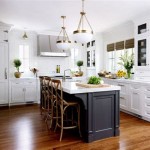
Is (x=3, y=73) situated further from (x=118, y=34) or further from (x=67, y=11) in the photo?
(x=118, y=34)

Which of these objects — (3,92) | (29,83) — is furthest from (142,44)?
(3,92)

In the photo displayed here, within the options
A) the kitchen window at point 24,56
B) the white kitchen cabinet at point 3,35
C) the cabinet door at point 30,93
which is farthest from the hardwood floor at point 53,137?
the white kitchen cabinet at point 3,35

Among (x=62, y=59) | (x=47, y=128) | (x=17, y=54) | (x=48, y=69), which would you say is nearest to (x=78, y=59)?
(x=62, y=59)

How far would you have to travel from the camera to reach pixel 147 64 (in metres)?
4.24

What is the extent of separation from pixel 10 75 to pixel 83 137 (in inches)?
160

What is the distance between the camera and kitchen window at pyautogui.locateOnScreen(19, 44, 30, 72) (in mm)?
6195

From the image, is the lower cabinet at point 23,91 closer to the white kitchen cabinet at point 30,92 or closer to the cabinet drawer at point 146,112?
the white kitchen cabinet at point 30,92

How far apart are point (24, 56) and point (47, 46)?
94cm

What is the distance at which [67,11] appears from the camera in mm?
4098

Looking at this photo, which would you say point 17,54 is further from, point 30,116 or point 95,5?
point 95,5

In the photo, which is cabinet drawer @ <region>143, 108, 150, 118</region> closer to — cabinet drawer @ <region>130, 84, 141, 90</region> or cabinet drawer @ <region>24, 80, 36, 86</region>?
cabinet drawer @ <region>130, 84, 141, 90</region>

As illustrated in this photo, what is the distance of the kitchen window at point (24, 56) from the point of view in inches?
244

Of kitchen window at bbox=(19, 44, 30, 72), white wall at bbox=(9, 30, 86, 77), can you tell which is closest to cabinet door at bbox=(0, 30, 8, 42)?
white wall at bbox=(9, 30, 86, 77)

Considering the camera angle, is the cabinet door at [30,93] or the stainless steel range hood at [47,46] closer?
the cabinet door at [30,93]
